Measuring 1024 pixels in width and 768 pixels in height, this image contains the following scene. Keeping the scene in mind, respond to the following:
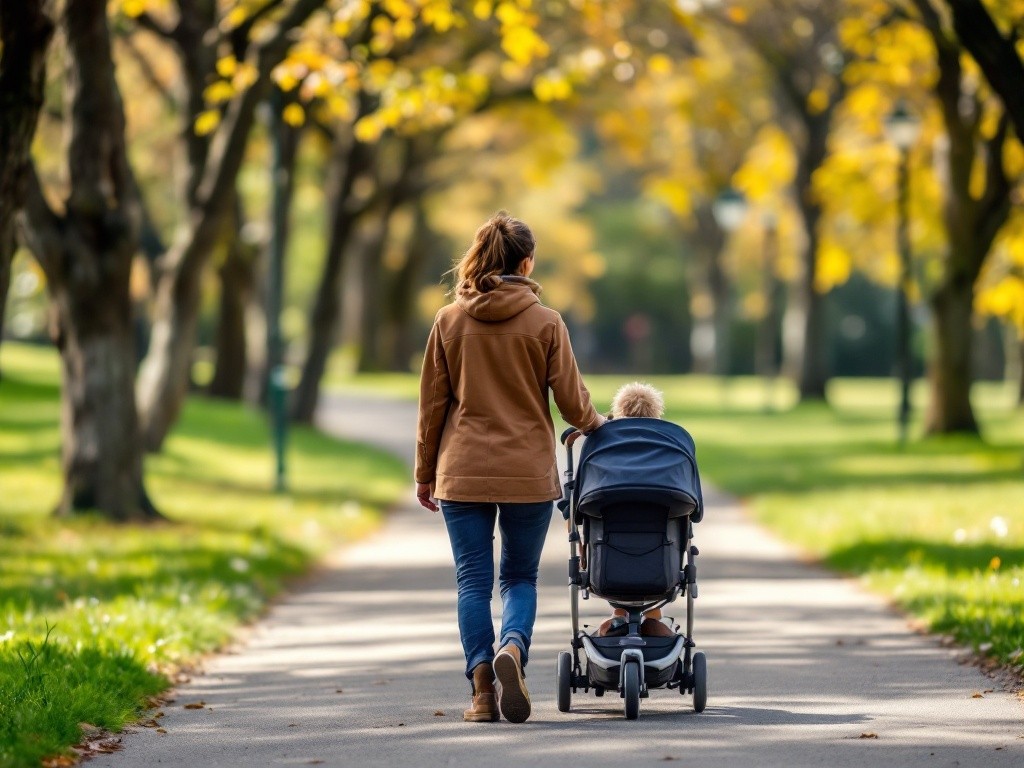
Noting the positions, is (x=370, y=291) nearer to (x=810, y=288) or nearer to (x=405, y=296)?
(x=405, y=296)

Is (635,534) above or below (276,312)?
below

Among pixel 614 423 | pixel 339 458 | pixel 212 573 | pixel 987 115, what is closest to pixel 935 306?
pixel 987 115

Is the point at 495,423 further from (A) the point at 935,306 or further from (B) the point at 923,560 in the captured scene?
(A) the point at 935,306

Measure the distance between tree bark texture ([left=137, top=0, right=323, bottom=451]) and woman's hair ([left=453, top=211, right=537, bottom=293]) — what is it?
8546 mm

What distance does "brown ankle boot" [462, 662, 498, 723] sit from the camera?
274 inches

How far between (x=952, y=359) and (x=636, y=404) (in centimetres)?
1951

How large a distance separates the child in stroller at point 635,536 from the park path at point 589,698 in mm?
217

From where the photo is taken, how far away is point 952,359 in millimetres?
25781

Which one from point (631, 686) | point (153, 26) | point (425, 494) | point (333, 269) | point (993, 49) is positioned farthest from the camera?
point (333, 269)

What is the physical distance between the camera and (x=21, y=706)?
268 inches

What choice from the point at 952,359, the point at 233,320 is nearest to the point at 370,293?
the point at 233,320

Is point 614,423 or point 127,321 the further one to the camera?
point 127,321

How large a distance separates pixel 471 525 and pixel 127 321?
8380 mm

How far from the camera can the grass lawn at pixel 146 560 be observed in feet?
24.2
